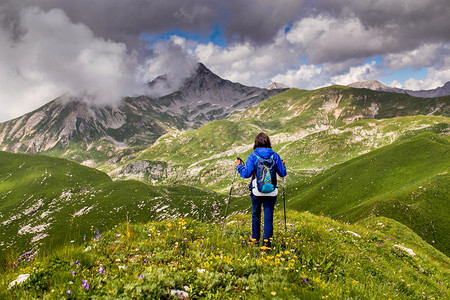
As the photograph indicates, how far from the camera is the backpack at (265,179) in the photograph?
8586 mm

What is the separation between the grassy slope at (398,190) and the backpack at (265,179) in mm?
37841

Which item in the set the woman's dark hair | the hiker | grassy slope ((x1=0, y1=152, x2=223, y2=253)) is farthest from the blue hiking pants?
grassy slope ((x1=0, y1=152, x2=223, y2=253))

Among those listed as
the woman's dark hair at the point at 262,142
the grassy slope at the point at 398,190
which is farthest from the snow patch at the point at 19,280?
the grassy slope at the point at 398,190

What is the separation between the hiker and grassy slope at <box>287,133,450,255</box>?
123 ft

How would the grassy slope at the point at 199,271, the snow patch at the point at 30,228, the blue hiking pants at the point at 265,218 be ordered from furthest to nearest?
1. the snow patch at the point at 30,228
2. the blue hiking pants at the point at 265,218
3. the grassy slope at the point at 199,271

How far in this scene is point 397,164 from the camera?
3071 inches

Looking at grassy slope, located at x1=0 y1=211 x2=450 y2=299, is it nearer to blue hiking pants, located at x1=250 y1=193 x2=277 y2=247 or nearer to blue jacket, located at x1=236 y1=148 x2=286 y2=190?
blue hiking pants, located at x1=250 y1=193 x2=277 y2=247

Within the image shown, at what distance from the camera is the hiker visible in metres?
8.40

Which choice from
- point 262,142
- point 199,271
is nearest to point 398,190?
point 262,142

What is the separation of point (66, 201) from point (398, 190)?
538 ft

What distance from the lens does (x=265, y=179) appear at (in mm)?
8633

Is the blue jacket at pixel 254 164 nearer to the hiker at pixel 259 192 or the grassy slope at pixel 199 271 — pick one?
the hiker at pixel 259 192

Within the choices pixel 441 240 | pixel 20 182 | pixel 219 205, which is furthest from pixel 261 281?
pixel 20 182

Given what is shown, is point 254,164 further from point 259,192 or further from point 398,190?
point 398,190
